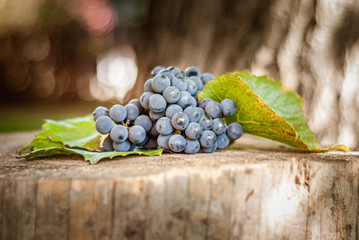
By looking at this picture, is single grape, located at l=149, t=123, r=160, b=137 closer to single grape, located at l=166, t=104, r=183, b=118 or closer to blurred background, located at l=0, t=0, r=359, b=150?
single grape, located at l=166, t=104, r=183, b=118

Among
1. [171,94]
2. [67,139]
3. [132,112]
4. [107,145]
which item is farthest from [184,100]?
[67,139]

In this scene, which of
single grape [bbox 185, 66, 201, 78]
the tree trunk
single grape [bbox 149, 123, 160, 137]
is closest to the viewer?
single grape [bbox 149, 123, 160, 137]

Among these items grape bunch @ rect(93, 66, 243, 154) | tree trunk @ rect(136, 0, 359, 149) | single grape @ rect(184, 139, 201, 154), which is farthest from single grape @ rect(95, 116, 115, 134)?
tree trunk @ rect(136, 0, 359, 149)

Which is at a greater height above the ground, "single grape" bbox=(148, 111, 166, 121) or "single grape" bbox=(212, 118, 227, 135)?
"single grape" bbox=(148, 111, 166, 121)

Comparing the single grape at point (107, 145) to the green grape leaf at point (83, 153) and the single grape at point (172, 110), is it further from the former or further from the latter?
the single grape at point (172, 110)

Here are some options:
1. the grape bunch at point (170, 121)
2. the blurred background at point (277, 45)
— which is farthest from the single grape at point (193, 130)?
the blurred background at point (277, 45)

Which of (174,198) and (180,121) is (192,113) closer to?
(180,121)

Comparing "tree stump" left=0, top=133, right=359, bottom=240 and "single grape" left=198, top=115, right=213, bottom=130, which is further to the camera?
"single grape" left=198, top=115, right=213, bottom=130
